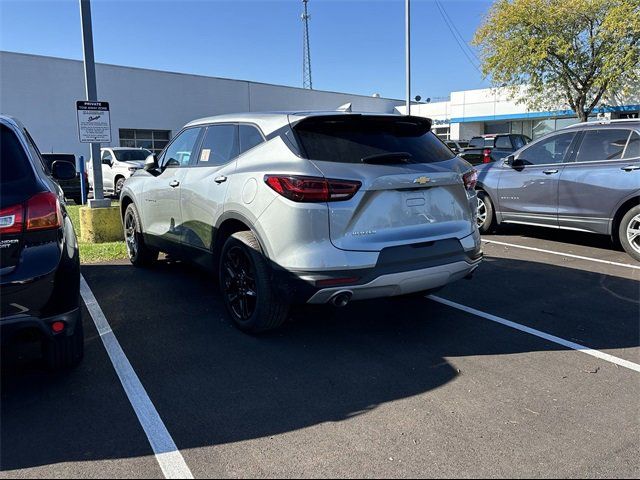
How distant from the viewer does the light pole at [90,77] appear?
27.6 feet

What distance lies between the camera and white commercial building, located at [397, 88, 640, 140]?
3228 cm

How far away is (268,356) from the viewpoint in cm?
395

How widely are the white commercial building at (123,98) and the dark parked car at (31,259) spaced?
21.0 meters

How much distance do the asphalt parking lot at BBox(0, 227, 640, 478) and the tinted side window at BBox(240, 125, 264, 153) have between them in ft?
5.11

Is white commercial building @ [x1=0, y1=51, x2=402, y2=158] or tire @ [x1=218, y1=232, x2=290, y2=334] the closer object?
tire @ [x1=218, y1=232, x2=290, y2=334]

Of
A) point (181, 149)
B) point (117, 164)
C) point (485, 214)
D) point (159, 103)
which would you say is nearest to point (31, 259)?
point (181, 149)

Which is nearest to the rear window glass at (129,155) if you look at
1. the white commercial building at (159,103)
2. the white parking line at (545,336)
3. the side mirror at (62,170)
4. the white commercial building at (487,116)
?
the white commercial building at (159,103)

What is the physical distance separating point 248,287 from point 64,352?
1.44 metres

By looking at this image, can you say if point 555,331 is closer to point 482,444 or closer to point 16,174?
point 482,444

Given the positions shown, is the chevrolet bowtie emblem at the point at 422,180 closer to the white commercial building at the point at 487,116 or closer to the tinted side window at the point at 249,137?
the tinted side window at the point at 249,137

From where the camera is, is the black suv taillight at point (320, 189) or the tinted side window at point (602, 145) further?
the tinted side window at point (602, 145)

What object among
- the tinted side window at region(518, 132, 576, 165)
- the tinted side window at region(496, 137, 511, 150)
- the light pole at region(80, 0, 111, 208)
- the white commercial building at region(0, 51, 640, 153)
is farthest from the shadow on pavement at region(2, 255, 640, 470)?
the white commercial building at region(0, 51, 640, 153)

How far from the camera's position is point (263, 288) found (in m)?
4.03

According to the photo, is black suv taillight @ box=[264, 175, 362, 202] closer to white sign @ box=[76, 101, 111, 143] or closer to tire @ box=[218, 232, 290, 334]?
tire @ box=[218, 232, 290, 334]
